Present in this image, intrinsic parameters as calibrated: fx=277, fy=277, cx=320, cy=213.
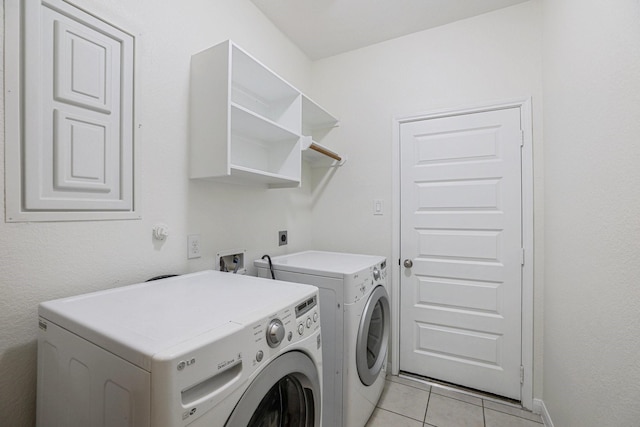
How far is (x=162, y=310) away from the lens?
2.73ft

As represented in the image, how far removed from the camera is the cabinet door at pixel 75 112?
3.02 feet

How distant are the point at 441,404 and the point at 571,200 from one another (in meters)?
1.46

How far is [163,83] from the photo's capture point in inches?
51.6

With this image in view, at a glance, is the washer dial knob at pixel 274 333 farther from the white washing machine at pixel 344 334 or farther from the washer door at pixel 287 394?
the white washing machine at pixel 344 334

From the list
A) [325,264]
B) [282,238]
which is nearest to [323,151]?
[282,238]

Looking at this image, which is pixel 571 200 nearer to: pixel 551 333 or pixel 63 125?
pixel 551 333

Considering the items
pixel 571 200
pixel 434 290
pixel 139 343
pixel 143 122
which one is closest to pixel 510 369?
pixel 434 290

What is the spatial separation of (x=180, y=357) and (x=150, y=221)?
89 centimetres

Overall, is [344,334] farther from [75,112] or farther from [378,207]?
[75,112]

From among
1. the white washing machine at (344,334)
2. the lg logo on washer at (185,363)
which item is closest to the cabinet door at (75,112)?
the lg logo on washer at (185,363)

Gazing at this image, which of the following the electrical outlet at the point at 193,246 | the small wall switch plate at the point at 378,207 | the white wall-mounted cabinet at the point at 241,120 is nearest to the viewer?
the white wall-mounted cabinet at the point at 241,120

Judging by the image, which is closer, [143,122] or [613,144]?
[613,144]

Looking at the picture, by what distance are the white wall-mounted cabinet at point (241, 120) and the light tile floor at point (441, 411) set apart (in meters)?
1.58

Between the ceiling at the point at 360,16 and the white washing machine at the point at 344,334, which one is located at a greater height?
the ceiling at the point at 360,16
